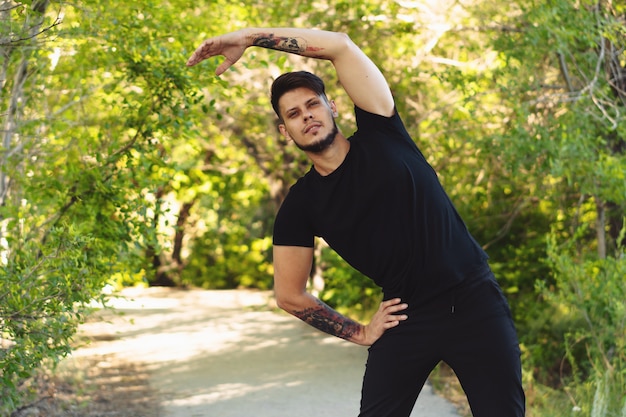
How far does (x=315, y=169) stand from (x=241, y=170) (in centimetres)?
1142

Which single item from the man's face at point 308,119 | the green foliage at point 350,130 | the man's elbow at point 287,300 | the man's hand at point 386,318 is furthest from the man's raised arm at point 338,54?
the green foliage at point 350,130

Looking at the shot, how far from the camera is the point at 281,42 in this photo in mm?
3324

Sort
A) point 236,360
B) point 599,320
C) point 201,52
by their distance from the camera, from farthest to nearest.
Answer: point 236,360 → point 599,320 → point 201,52

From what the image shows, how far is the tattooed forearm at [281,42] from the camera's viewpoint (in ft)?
10.9

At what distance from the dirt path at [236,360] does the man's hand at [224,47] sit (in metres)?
2.66

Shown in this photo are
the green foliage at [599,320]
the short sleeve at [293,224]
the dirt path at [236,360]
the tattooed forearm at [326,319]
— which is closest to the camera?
the short sleeve at [293,224]

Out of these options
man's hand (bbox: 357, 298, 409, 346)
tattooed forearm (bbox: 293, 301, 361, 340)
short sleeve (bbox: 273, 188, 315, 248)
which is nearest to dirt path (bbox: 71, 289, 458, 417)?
tattooed forearm (bbox: 293, 301, 361, 340)

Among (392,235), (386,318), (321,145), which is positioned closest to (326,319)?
(386,318)

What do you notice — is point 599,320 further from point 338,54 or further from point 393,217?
point 338,54

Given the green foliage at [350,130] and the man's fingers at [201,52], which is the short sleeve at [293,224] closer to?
the man's fingers at [201,52]

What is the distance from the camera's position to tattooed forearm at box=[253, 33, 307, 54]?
331cm

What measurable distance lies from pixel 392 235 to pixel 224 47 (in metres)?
0.88

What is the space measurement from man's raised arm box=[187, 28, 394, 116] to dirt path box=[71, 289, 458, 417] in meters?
2.66

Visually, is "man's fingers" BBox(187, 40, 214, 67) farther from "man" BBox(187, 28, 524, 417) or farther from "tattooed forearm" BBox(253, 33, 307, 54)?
"tattooed forearm" BBox(253, 33, 307, 54)
